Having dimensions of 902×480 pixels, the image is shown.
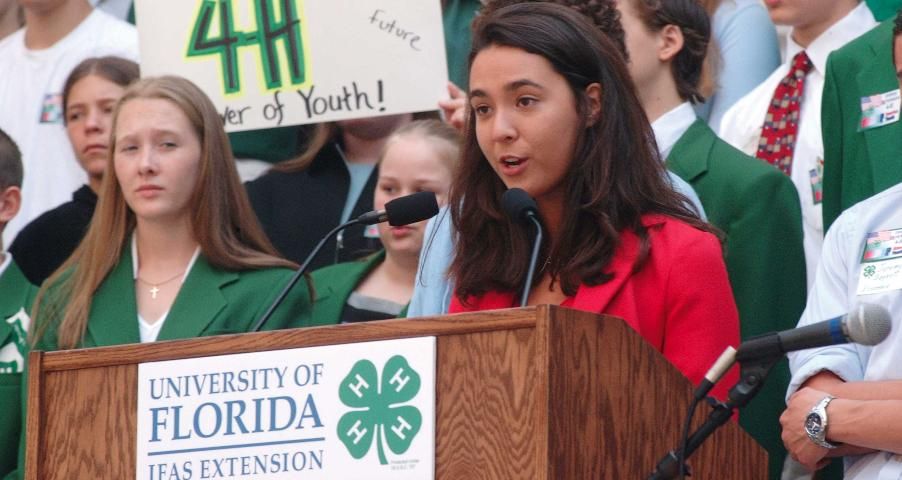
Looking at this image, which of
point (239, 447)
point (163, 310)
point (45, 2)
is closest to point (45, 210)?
point (45, 2)

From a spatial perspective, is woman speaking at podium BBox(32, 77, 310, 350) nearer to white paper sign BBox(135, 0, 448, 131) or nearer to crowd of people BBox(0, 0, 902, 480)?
crowd of people BBox(0, 0, 902, 480)

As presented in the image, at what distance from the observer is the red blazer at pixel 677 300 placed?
3.79m

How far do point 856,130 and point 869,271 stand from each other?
3.73 feet

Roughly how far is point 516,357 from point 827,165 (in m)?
2.23

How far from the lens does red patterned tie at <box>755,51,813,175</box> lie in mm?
5797

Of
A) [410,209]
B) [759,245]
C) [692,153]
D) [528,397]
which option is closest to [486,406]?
[528,397]

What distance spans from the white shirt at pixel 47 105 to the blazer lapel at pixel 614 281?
3.36 metres

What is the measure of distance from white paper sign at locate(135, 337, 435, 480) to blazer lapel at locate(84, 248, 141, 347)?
1643mm

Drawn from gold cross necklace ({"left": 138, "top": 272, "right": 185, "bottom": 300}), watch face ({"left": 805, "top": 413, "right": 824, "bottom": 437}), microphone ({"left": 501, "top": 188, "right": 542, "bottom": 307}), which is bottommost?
watch face ({"left": 805, "top": 413, "right": 824, "bottom": 437})

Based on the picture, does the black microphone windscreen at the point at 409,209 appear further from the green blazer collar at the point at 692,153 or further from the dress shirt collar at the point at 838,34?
the dress shirt collar at the point at 838,34

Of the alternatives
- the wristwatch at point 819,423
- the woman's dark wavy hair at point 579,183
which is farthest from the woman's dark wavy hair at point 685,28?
the wristwatch at point 819,423

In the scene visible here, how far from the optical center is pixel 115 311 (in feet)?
17.1

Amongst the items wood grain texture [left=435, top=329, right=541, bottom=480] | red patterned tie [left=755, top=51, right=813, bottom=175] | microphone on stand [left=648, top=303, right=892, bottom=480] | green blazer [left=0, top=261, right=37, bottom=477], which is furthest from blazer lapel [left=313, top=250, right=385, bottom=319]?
microphone on stand [left=648, top=303, right=892, bottom=480]

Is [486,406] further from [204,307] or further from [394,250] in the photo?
[394,250]
